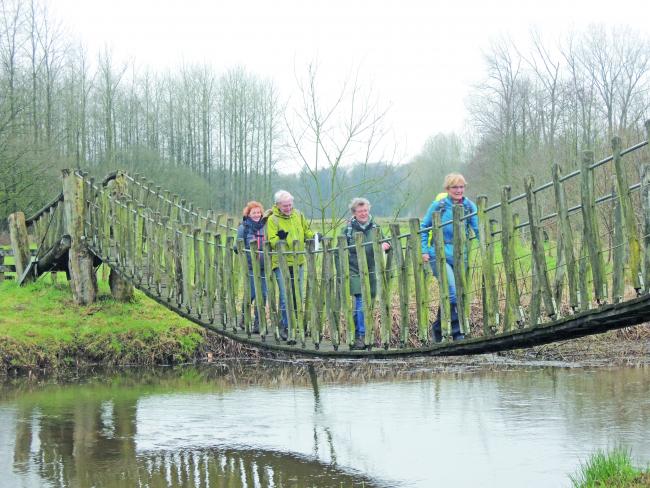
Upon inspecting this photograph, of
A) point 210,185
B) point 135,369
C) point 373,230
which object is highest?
point 210,185

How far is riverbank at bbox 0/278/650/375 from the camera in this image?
14195 mm

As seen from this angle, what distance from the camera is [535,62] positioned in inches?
1374

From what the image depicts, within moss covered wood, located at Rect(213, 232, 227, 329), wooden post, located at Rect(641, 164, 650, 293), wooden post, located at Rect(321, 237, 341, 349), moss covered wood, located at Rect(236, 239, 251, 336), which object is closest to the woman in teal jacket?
wooden post, located at Rect(321, 237, 341, 349)

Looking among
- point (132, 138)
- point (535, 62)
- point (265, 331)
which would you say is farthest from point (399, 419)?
point (132, 138)

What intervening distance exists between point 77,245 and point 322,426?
6.92 meters

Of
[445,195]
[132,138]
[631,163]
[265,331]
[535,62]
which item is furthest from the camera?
[132,138]

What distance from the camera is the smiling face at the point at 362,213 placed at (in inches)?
365

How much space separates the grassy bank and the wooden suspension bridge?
0.55 m

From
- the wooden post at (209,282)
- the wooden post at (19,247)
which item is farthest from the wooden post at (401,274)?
the wooden post at (19,247)

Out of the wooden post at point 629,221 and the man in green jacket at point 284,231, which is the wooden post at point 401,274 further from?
the wooden post at point 629,221

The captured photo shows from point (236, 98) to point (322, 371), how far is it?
110 ft

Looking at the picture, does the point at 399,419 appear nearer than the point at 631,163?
Yes

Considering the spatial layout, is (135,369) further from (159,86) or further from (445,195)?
(159,86)

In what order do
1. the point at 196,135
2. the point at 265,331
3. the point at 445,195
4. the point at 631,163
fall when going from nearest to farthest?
1. the point at 445,195
2. the point at 265,331
3. the point at 631,163
4. the point at 196,135
